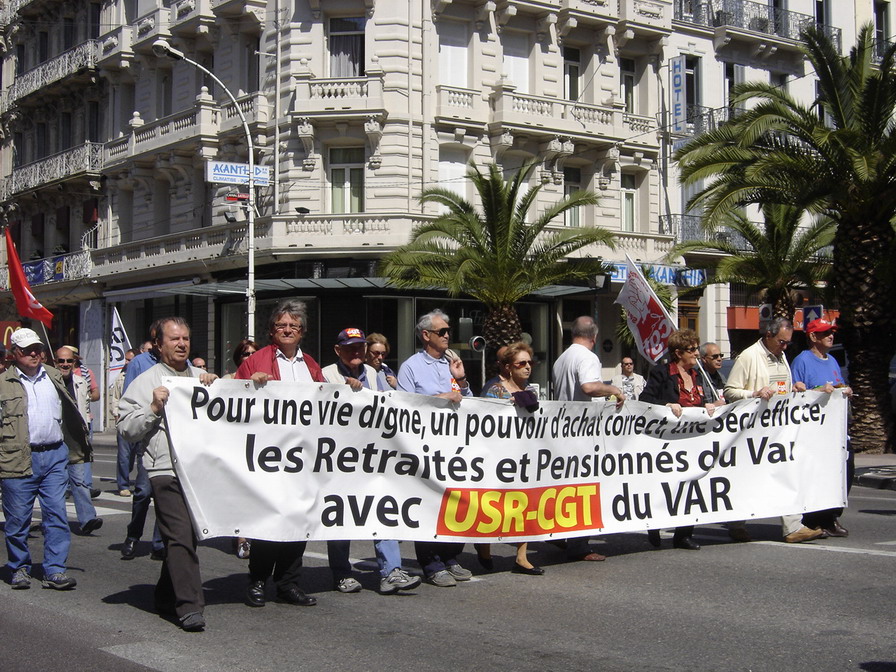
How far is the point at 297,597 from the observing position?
7.06m

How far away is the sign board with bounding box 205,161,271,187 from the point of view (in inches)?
1019

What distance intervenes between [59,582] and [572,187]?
24.8 meters

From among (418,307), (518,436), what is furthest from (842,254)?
(518,436)

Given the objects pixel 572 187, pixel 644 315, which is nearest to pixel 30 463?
pixel 644 315

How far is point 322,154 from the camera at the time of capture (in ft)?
92.0

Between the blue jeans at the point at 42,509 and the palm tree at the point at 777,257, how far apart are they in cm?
2056

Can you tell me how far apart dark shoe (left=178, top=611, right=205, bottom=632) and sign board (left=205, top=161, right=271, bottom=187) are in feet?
67.4

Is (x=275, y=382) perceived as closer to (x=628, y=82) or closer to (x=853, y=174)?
(x=853, y=174)

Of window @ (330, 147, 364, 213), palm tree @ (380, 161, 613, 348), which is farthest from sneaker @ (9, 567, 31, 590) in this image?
window @ (330, 147, 364, 213)

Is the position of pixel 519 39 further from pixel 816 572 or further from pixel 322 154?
pixel 816 572

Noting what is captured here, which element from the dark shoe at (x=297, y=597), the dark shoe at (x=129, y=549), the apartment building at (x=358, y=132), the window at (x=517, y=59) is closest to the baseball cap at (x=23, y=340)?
the dark shoe at (x=129, y=549)

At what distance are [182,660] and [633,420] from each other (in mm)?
4295

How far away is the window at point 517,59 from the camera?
29.4m

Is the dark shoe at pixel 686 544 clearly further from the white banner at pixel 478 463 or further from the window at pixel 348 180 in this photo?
the window at pixel 348 180
